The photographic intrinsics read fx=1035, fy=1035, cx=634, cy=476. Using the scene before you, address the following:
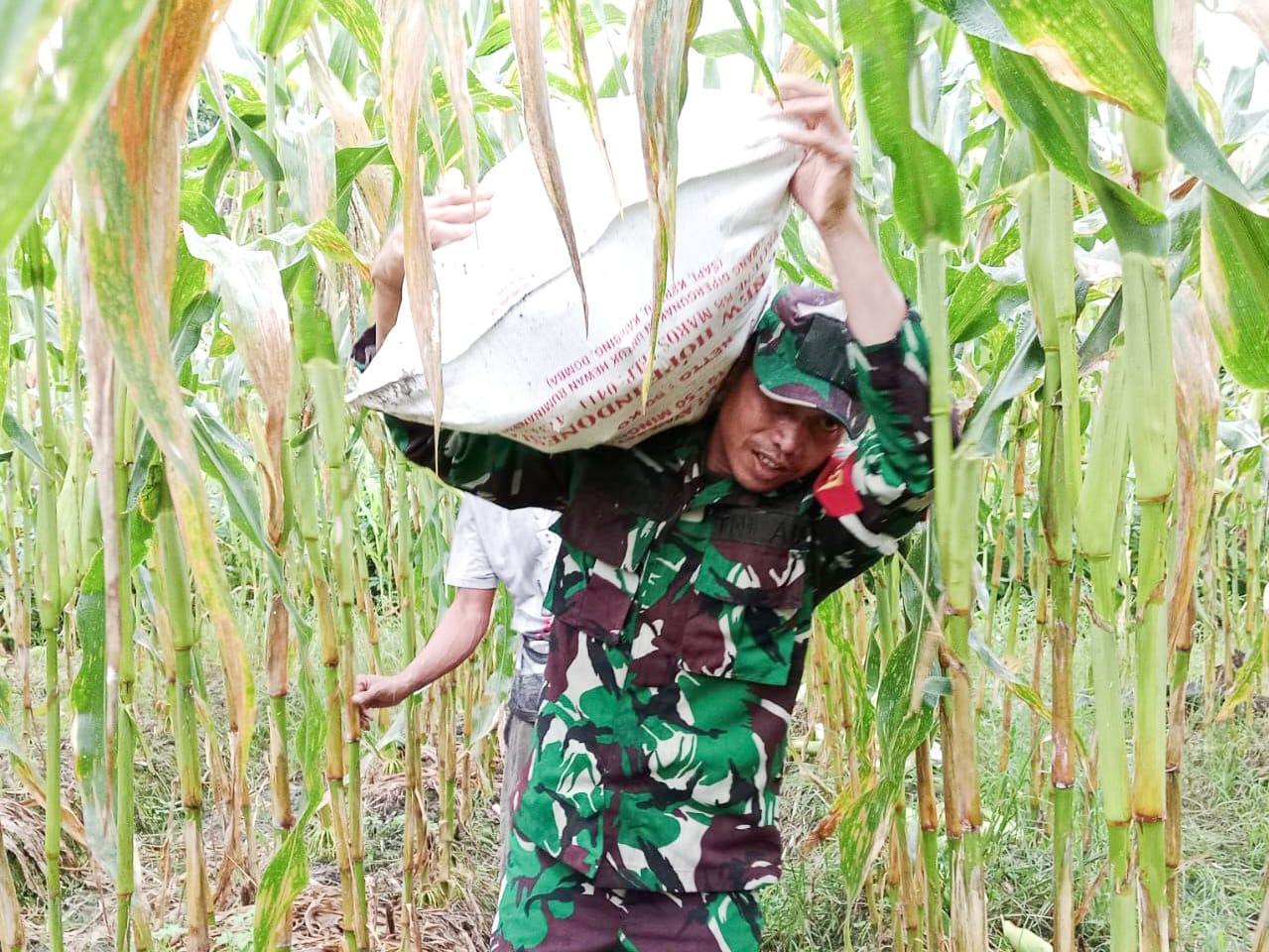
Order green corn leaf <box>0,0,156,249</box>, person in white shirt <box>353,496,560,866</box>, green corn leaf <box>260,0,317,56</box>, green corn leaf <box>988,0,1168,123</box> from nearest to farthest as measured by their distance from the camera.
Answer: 1. green corn leaf <box>0,0,156,249</box>
2. green corn leaf <box>988,0,1168,123</box>
3. green corn leaf <box>260,0,317,56</box>
4. person in white shirt <box>353,496,560,866</box>

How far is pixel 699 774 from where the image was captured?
3.00 feet

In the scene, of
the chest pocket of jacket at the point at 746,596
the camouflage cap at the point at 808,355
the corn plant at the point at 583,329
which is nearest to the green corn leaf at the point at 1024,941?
the corn plant at the point at 583,329

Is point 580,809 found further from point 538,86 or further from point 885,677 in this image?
point 538,86

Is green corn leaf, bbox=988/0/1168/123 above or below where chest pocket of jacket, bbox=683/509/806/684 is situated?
above

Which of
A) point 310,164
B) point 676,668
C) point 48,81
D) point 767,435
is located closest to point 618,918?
point 676,668

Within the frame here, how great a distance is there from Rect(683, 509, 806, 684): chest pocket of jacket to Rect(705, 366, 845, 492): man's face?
0.04 metres

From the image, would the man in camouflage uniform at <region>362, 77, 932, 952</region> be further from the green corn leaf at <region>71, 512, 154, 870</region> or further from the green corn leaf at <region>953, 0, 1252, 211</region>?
the green corn leaf at <region>953, 0, 1252, 211</region>

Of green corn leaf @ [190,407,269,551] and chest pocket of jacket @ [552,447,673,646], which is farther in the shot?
chest pocket of jacket @ [552,447,673,646]

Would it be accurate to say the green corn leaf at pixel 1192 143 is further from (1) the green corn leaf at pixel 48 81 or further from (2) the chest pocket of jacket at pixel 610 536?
(2) the chest pocket of jacket at pixel 610 536

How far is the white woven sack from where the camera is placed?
0.67 metres

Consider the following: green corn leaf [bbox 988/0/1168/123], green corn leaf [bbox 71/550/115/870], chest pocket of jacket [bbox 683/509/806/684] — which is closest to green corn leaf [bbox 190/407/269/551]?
green corn leaf [bbox 71/550/115/870]

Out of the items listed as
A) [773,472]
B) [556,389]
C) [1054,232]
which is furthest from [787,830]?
[1054,232]

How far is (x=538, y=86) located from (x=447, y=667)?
3.44 feet

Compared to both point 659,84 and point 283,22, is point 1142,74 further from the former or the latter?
point 283,22
